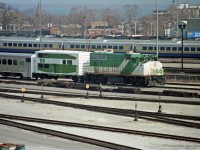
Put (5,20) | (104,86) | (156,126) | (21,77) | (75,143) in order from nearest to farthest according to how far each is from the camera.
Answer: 1. (75,143)
2. (156,126)
3. (104,86)
4. (21,77)
5. (5,20)

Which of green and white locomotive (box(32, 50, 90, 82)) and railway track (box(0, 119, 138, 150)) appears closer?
railway track (box(0, 119, 138, 150))

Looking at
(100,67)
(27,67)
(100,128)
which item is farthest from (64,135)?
(27,67)

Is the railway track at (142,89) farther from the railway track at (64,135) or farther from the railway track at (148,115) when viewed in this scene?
the railway track at (64,135)

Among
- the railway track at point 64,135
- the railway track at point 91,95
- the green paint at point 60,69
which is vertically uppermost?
the green paint at point 60,69

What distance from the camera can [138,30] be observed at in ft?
653

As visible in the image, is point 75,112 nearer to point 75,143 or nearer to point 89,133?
point 89,133

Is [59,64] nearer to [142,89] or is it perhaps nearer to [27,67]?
[27,67]

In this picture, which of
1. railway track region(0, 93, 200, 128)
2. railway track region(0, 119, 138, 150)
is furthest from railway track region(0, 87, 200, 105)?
railway track region(0, 119, 138, 150)

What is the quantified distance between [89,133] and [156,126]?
3790 millimetres

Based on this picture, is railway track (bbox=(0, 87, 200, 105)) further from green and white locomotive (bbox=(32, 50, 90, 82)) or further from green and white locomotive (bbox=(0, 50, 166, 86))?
green and white locomotive (bbox=(0, 50, 166, 86))

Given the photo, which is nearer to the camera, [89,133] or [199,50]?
[89,133]

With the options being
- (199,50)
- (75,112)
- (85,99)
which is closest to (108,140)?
(75,112)

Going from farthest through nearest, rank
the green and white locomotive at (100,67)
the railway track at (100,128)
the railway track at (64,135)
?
the green and white locomotive at (100,67) < the railway track at (100,128) < the railway track at (64,135)

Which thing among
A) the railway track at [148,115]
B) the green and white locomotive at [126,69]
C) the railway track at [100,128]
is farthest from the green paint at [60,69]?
the railway track at [100,128]
